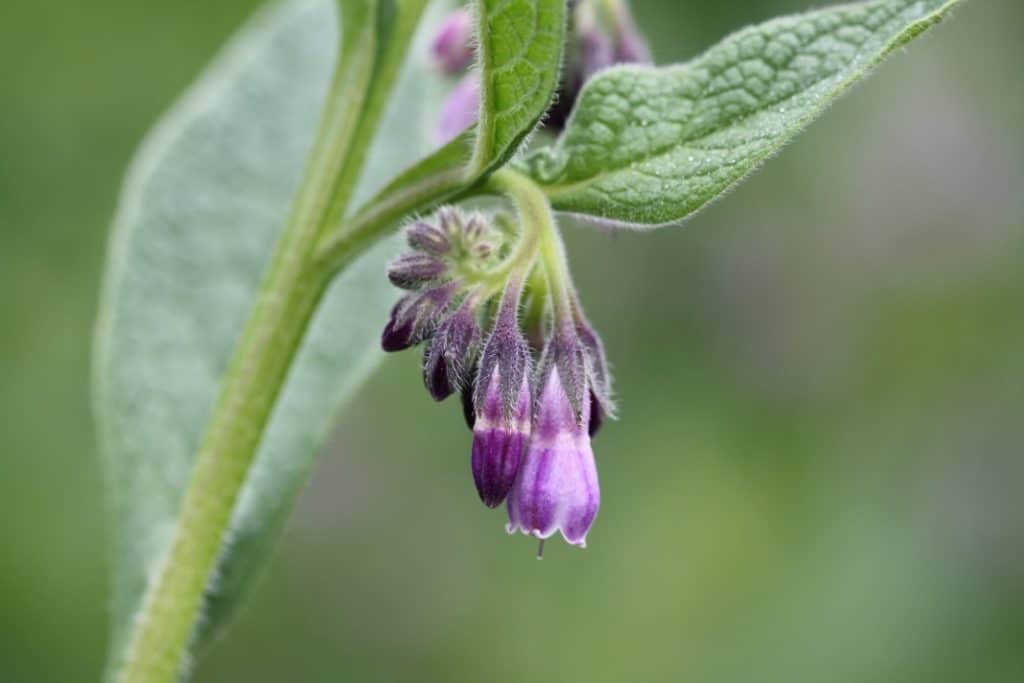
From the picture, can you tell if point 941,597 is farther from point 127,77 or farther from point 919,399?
point 127,77

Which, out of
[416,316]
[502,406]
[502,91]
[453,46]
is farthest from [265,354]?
[453,46]

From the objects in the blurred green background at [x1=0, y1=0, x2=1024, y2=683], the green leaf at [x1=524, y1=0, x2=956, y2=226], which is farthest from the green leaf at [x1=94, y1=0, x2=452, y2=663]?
the blurred green background at [x1=0, y1=0, x2=1024, y2=683]

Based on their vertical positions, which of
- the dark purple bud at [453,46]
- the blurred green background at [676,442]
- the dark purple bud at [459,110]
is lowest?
the blurred green background at [676,442]

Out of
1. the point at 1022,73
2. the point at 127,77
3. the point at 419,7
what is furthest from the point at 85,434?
the point at 1022,73

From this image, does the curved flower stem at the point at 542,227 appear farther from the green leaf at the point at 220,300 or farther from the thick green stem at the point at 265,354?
the green leaf at the point at 220,300

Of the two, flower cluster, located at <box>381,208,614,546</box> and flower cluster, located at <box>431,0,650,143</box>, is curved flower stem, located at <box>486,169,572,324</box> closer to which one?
flower cluster, located at <box>381,208,614,546</box>

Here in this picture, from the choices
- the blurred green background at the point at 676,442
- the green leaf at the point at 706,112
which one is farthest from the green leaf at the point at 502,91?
the blurred green background at the point at 676,442

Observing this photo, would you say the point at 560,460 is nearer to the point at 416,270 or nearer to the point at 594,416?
the point at 594,416
